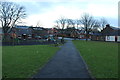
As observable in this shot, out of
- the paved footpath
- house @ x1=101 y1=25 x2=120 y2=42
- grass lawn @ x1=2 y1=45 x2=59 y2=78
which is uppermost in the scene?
house @ x1=101 y1=25 x2=120 y2=42

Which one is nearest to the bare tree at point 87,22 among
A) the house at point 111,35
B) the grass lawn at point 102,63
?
the house at point 111,35

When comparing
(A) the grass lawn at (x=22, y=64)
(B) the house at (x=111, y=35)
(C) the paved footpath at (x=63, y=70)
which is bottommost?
(C) the paved footpath at (x=63, y=70)

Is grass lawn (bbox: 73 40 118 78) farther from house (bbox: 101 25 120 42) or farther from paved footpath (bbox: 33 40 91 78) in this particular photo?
house (bbox: 101 25 120 42)

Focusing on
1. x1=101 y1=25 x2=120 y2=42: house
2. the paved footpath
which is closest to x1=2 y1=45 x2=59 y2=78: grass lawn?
the paved footpath

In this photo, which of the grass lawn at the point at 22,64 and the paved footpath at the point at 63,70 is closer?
the paved footpath at the point at 63,70

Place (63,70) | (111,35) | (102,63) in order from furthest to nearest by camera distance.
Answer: (111,35) → (102,63) → (63,70)

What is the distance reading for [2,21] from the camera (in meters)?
42.4

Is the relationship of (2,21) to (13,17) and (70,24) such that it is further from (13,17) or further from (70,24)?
(70,24)

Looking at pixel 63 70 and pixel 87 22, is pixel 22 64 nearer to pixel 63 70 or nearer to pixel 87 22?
pixel 63 70

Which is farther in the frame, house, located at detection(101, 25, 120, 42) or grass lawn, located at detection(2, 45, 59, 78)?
house, located at detection(101, 25, 120, 42)

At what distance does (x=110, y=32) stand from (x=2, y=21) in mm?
43532

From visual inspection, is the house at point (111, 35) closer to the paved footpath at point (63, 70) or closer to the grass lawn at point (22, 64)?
the grass lawn at point (22, 64)

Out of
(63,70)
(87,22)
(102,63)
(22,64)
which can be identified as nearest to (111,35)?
(87,22)

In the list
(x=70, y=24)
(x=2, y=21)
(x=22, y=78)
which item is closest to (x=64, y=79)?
(x=22, y=78)
